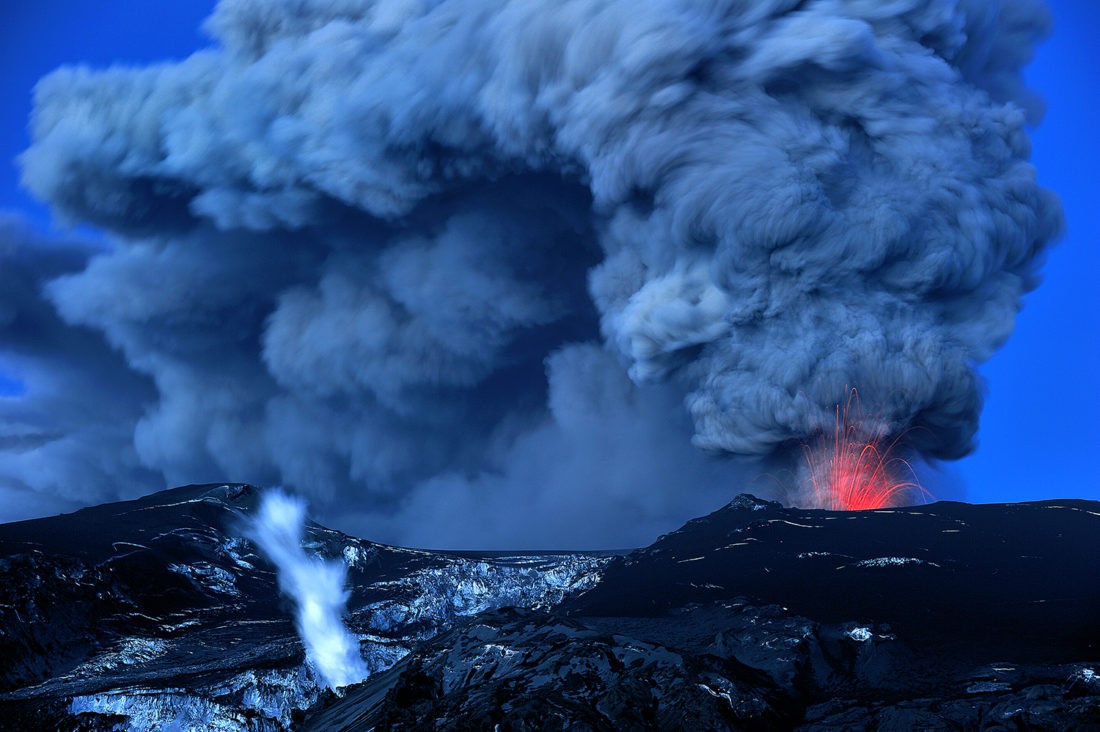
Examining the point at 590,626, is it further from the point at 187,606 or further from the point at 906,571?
the point at 187,606

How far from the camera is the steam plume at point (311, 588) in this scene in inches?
782

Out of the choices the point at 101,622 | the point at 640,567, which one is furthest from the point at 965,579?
the point at 101,622

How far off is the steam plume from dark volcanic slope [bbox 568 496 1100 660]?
6.63 m

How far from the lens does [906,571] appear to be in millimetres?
23281

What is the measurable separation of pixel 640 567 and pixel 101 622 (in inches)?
616

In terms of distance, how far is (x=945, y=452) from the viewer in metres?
35.9

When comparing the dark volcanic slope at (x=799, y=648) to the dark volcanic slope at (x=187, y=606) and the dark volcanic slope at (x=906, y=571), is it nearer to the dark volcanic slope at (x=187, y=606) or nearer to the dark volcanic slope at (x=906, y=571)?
the dark volcanic slope at (x=906, y=571)

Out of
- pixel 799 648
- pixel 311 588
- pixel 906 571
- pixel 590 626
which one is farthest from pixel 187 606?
pixel 906 571

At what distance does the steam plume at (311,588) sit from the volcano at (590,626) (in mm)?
429

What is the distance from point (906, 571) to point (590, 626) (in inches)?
346

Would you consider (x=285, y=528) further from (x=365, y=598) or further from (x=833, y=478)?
(x=833, y=478)

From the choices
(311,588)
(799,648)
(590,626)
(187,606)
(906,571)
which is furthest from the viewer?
(311,588)

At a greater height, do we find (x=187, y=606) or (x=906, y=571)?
(x=187, y=606)

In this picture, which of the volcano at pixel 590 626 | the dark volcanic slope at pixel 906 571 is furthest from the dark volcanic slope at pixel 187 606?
the dark volcanic slope at pixel 906 571
